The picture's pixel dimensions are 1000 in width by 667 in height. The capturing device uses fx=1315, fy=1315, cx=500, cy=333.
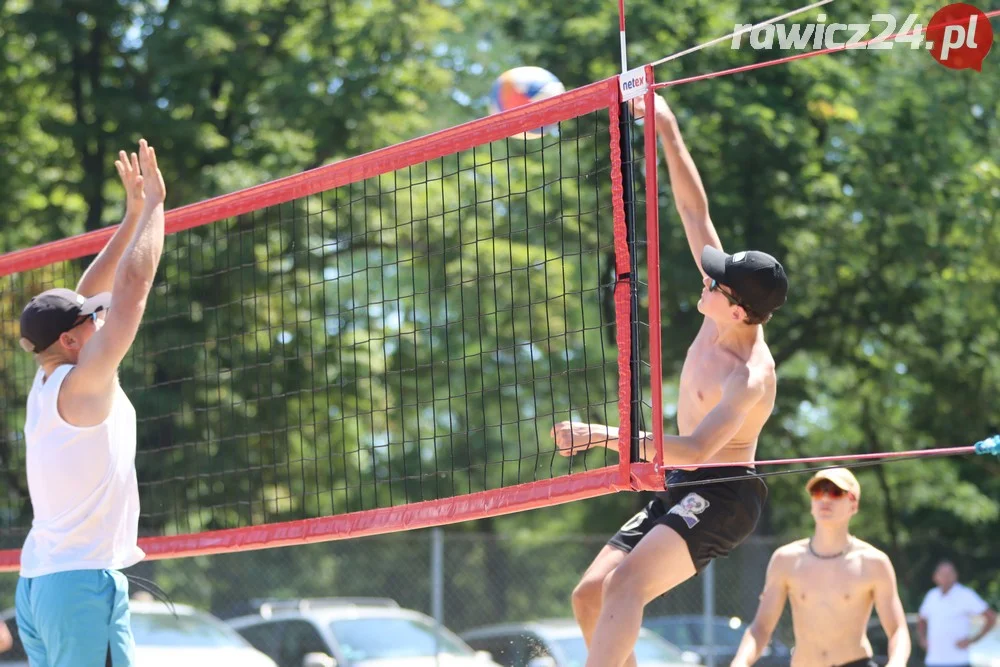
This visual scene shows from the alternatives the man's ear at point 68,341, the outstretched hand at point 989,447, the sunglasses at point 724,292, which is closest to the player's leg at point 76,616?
the man's ear at point 68,341

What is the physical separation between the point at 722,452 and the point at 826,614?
5.36 ft

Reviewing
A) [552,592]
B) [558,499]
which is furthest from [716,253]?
[552,592]

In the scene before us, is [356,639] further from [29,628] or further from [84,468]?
[84,468]

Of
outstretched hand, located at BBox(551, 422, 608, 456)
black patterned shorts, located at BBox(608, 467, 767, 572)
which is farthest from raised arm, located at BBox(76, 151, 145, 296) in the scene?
black patterned shorts, located at BBox(608, 467, 767, 572)

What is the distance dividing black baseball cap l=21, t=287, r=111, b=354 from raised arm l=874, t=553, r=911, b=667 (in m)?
3.85

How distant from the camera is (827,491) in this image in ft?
20.9

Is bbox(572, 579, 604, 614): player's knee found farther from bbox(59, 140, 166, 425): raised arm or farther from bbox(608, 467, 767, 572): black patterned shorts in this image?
bbox(59, 140, 166, 425): raised arm

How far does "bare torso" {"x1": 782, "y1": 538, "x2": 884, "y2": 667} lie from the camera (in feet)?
20.8

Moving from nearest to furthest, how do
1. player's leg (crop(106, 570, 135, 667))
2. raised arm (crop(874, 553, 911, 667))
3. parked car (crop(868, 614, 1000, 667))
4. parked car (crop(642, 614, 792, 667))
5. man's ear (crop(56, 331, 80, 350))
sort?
player's leg (crop(106, 570, 135, 667))
man's ear (crop(56, 331, 80, 350))
raised arm (crop(874, 553, 911, 667))
parked car (crop(868, 614, 1000, 667))
parked car (crop(642, 614, 792, 667))

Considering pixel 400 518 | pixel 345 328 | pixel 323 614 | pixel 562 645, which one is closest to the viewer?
pixel 400 518

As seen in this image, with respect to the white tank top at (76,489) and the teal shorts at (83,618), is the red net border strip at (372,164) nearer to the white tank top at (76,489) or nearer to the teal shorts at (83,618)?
the white tank top at (76,489)

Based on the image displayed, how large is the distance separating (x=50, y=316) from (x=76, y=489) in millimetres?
606

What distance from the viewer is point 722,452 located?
5176 millimetres

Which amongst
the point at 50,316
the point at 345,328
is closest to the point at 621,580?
the point at 50,316
